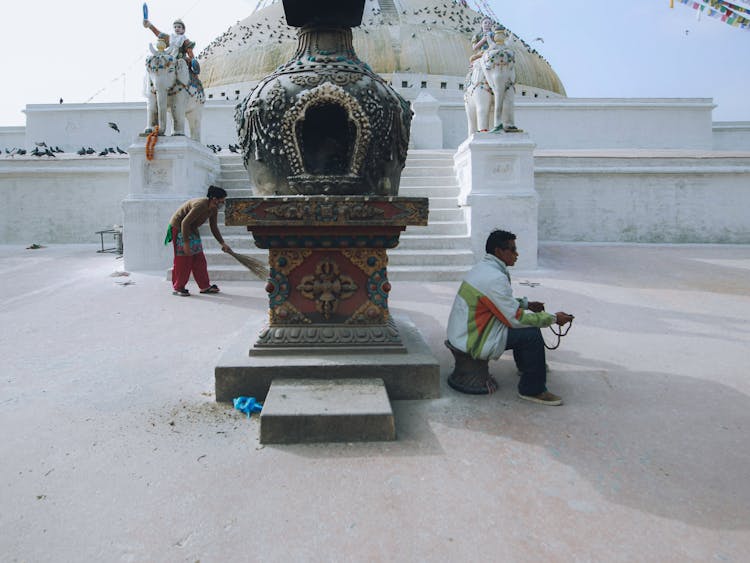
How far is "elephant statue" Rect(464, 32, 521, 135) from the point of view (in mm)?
8430

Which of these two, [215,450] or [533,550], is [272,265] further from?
[533,550]

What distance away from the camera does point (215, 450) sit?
2.47 m

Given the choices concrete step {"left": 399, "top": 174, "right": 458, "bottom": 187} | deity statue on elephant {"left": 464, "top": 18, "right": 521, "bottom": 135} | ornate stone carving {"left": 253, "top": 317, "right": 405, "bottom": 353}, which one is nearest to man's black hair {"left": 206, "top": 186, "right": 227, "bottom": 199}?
ornate stone carving {"left": 253, "top": 317, "right": 405, "bottom": 353}

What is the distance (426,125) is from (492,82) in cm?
639

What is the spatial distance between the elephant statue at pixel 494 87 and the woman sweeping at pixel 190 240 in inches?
194

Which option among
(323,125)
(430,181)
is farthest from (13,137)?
(323,125)

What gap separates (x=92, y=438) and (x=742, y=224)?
13249 millimetres

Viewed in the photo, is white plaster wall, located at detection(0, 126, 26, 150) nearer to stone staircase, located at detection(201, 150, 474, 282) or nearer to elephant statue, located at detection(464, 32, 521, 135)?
stone staircase, located at detection(201, 150, 474, 282)

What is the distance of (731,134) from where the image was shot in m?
18.4

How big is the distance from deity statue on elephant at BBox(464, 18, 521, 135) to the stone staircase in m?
1.36

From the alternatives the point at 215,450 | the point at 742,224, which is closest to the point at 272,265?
the point at 215,450

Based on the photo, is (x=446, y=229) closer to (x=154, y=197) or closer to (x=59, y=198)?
(x=154, y=197)

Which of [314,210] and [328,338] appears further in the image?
[328,338]

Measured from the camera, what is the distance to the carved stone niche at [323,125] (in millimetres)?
3492
